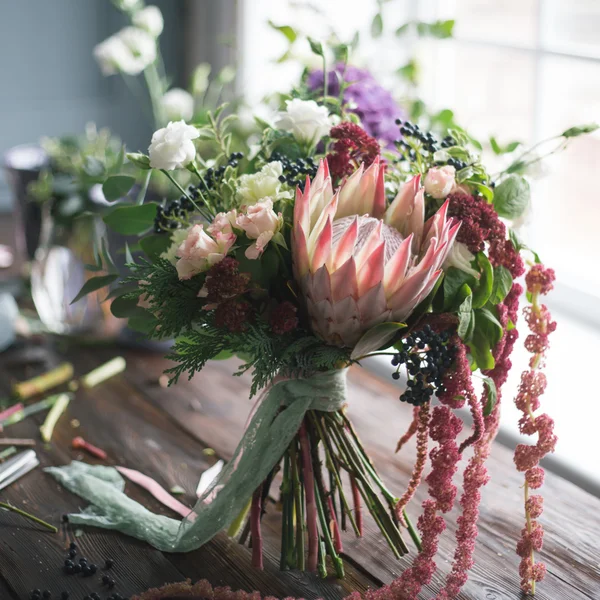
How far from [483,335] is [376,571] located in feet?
0.97

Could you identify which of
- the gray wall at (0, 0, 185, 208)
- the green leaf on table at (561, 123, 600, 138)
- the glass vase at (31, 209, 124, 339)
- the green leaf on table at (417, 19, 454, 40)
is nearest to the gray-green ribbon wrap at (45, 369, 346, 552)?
the green leaf on table at (561, 123, 600, 138)

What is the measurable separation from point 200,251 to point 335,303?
0.44ft

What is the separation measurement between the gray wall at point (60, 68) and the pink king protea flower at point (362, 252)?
1.64 metres

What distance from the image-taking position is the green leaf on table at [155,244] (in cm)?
91

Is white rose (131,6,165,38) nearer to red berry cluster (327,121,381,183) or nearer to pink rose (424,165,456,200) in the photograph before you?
red berry cluster (327,121,381,183)

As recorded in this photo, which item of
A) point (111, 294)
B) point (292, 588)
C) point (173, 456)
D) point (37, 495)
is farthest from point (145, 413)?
point (292, 588)

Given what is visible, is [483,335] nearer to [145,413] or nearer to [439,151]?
[439,151]

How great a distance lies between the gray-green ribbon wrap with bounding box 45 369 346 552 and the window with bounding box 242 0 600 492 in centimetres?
44

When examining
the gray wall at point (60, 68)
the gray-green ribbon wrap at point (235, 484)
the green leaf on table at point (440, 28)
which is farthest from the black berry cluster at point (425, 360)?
the gray wall at point (60, 68)

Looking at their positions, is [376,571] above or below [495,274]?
below

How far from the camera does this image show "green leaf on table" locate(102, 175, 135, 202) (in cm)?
94

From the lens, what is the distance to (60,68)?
7.34 ft

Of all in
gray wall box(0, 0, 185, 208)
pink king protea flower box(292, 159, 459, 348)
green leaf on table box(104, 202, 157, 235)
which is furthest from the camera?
gray wall box(0, 0, 185, 208)

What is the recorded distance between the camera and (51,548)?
3.03 feet
